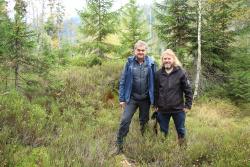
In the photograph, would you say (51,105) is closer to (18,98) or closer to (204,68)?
(18,98)

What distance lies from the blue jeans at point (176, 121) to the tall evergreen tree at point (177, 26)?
8.44m

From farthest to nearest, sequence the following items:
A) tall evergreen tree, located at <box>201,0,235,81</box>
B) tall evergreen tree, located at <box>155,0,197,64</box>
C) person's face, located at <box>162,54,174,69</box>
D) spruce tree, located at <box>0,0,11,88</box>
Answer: tall evergreen tree, located at <box>201,0,235,81</box>, tall evergreen tree, located at <box>155,0,197,64</box>, spruce tree, located at <box>0,0,11,88</box>, person's face, located at <box>162,54,174,69</box>

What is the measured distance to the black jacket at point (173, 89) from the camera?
282 inches

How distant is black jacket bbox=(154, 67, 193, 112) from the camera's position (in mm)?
7168

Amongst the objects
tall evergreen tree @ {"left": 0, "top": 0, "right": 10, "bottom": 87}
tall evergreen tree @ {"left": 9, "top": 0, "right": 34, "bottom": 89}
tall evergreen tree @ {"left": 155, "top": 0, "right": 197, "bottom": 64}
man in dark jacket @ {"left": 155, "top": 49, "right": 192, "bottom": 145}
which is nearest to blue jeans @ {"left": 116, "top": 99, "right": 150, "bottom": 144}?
man in dark jacket @ {"left": 155, "top": 49, "right": 192, "bottom": 145}

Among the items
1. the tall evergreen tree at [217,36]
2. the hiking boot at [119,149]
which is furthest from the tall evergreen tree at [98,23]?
the hiking boot at [119,149]

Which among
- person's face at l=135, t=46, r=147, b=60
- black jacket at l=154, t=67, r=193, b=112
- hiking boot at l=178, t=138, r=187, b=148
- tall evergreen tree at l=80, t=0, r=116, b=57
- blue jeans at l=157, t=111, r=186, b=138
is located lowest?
hiking boot at l=178, t=138, r=187, b=148

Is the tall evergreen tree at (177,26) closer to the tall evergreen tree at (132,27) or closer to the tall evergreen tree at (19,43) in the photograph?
the tall evergreen tree at (132,27)

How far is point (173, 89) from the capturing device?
283 inches

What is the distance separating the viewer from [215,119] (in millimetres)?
12641

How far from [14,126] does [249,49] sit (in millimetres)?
14514

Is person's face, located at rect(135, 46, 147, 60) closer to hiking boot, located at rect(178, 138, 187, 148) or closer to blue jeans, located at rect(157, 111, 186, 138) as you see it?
blue jeans, located at rect(157, 111, 186, 138)

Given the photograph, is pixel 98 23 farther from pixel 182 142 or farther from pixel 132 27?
pixel 182 142

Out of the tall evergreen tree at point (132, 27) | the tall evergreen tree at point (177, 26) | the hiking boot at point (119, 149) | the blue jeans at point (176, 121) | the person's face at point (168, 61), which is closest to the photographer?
the hiking boot at point (119, 149)
